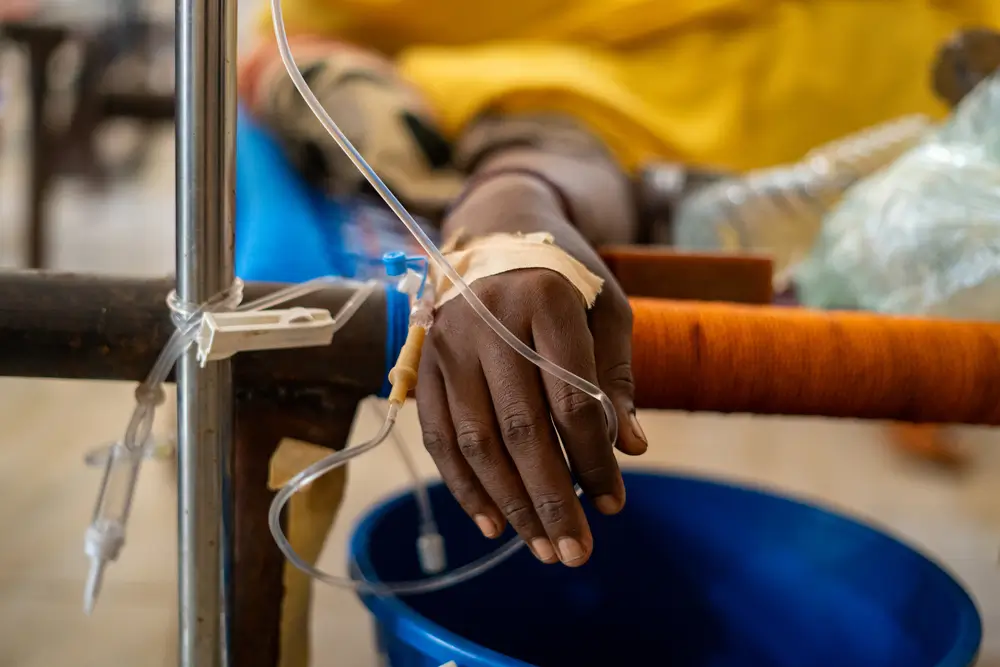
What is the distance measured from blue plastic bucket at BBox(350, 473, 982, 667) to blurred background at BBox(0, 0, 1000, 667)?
183mm

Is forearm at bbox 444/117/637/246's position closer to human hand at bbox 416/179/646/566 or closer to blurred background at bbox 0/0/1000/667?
human hand at bbox 416/179/646/566

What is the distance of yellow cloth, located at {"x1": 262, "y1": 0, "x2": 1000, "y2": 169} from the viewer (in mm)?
1143

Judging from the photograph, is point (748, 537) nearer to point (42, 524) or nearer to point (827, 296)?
point (827, 296)

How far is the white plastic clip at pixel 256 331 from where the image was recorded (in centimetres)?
36

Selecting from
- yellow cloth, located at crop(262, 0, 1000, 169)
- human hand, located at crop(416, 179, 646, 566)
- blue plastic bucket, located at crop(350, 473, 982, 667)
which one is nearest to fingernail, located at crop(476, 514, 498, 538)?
human hand, located at crop(416, 179, 646, 566)

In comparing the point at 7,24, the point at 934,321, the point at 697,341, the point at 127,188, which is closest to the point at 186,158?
the point at 697,341

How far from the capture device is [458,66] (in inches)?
45.3

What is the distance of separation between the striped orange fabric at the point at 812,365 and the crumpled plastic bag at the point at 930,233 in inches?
6.7

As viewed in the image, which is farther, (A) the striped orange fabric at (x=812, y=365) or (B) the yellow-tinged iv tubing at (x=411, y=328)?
(A) the striped orange fabric at (x=812, y=365)

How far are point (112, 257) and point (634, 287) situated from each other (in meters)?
1.82

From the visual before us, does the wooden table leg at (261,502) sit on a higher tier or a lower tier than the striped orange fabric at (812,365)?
lower

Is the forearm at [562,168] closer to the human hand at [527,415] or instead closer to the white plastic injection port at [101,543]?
the human hand at [527,415]

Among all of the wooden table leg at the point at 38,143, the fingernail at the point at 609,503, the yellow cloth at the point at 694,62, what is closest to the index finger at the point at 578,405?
the fingernail at the point at 609,503

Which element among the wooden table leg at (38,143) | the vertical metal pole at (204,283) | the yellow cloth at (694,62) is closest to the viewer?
the vertical metal pole at (204,283)
